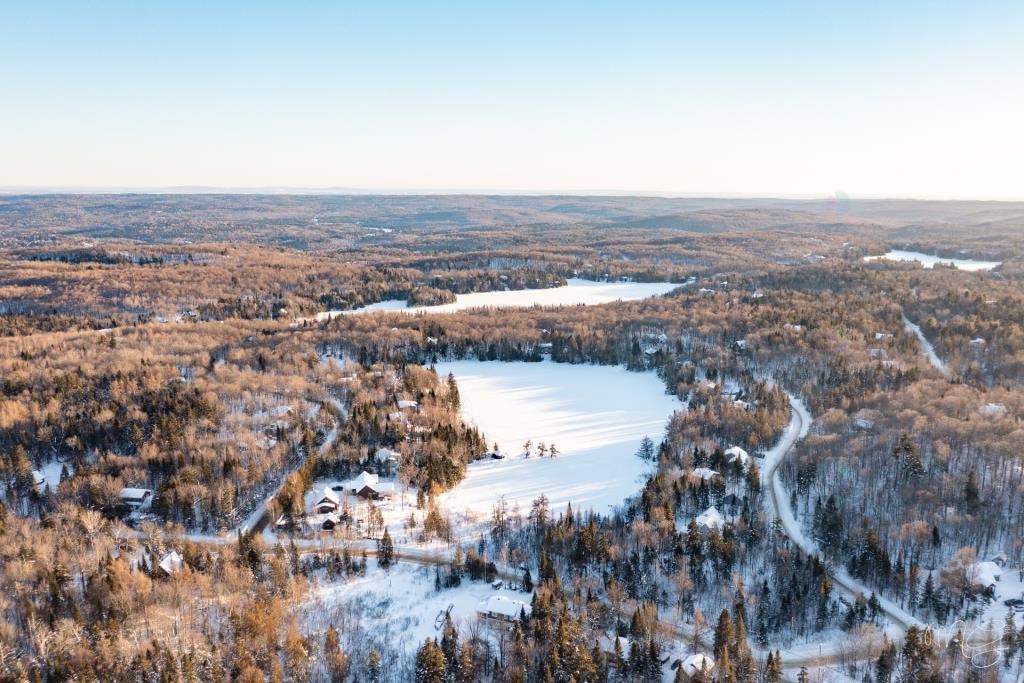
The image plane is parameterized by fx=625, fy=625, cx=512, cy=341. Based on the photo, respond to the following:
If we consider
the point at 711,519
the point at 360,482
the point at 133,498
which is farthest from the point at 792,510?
the point at 133,498

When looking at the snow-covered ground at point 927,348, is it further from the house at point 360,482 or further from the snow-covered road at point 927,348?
the house at point 360,482

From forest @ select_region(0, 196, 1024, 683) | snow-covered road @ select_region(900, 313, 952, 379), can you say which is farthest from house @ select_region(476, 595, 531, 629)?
snow-covered road @ select_region(900, 313, 952, 379)

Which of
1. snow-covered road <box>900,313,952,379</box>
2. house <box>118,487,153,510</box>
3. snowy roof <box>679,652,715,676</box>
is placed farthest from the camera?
snow-covered road <box>900,313,952,379</box>

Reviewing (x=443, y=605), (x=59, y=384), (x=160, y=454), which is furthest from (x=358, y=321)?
(x=443, y=605)

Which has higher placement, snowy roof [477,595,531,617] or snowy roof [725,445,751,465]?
snowy roof [725,445,751,465]

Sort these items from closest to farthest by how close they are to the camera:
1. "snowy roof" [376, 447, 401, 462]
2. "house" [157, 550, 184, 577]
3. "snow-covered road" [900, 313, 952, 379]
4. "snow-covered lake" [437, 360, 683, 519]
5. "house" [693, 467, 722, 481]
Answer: "house" [157, 550, 184, 577] < "house" [693, 467, 722, 481] < "snow-covered lake" [437, 360, 683, 519] < "snowy roof" [376, 447, 401, 462] < "snow-covered road" [900, 313, 952, 379]

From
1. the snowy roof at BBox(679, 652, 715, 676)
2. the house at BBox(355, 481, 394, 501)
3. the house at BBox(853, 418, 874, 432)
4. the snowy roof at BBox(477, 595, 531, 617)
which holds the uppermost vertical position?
the house at BBox(853, 418, 874, 432)

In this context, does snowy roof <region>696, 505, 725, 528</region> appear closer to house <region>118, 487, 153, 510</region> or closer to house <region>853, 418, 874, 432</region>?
house <region>853, 418, 874, 432</region>
